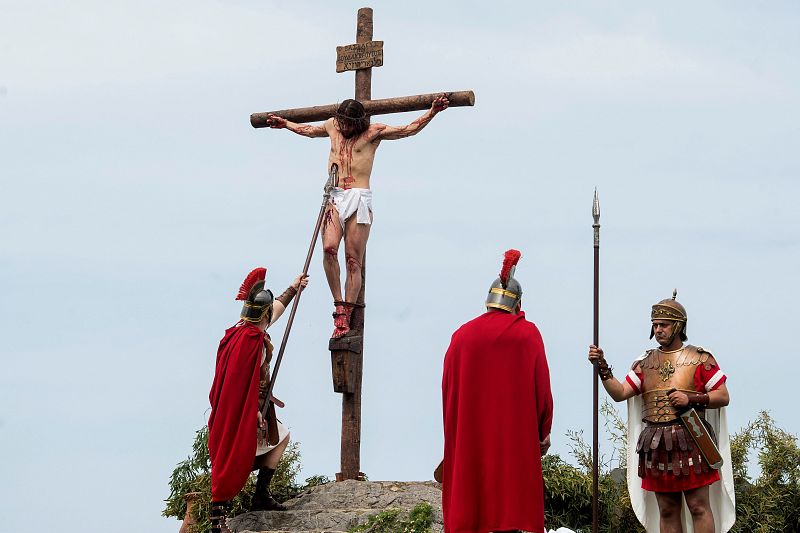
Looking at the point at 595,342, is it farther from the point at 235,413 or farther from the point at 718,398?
the point at 235,413

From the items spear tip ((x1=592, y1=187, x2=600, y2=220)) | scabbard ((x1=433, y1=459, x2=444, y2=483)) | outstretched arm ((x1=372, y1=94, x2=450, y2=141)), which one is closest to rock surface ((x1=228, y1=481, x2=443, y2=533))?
scabbard ((x1=433, y1=459, x2=444, y2=483))

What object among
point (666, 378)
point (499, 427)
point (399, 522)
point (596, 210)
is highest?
point (596, 210)

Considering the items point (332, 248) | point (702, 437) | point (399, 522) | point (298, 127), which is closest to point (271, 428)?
point (399, 522)

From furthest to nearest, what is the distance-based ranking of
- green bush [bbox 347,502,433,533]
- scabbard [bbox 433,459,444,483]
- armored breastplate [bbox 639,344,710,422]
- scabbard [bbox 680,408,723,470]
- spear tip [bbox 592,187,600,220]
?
green bush [bbox 347,502,433,533] → spear tip [bbox 592,187,600,220] → armored breastplate [bbox 639,344,710,422] → scabbard [bbox 680,408,723,470] → scabbard [bbox 433,459,444,483]

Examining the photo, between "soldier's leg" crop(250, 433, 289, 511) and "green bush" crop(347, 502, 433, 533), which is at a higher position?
"soldier's leg" crop(250, 433, 289, 511)

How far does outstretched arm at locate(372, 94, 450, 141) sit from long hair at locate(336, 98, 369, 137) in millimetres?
137

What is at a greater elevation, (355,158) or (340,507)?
(355,158)

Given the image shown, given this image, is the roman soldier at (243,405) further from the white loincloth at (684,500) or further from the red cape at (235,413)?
the white loincloth at (684,500)

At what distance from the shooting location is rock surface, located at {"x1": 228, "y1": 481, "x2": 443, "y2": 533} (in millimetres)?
11516

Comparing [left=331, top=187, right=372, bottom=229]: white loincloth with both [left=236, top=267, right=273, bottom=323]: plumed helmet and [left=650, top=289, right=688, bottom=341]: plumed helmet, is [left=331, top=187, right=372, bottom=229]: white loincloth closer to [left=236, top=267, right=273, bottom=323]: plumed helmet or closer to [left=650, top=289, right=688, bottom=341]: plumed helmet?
[left=236, top=267, right=273, bottom=323]: plumed helmet

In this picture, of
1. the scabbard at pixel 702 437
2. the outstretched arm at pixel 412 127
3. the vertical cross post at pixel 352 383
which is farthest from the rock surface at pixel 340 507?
the outstretched arm at pixel 412 127

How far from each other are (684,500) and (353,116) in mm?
4623

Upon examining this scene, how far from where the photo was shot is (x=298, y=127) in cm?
1338

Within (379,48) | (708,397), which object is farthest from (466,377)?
(379,48)
